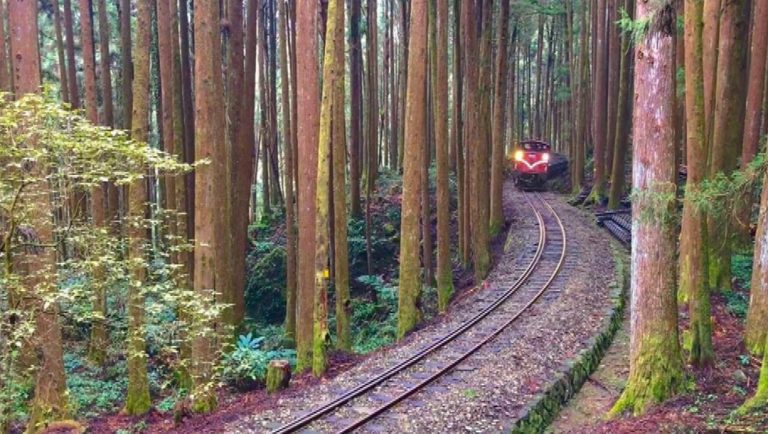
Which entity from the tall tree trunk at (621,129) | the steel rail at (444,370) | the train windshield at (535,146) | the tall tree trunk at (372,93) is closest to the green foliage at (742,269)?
the steel rail at (444,370)

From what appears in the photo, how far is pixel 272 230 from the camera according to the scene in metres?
26.4

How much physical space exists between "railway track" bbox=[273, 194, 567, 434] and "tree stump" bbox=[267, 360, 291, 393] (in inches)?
67.4

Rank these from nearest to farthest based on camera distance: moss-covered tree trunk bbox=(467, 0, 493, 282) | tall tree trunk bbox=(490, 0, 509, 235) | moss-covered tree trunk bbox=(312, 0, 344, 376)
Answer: moss-covered tree trunk bbox=(312, 0, 344, 376) → moss-covered tree trunk bbox=(467, 0, 493, 282) → tall tree trunk bbox=(490, 0, 509, 235)

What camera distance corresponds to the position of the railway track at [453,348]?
7875 millimetres

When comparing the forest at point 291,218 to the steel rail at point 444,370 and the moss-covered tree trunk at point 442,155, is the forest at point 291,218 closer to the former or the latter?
the moss-covered tree trunk at point 442,155

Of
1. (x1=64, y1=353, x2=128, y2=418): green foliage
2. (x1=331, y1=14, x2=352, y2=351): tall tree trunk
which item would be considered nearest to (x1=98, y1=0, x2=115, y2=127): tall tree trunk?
(x1=64, y1=353, x2=128, y2=418): green foliage

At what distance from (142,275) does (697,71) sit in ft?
26.9

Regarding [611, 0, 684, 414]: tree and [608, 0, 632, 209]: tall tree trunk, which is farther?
[608, 0, 632, 209]: tall tree trunk

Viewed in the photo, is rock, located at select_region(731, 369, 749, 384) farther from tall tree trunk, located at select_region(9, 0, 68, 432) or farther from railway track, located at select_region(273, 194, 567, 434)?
tall tree trunk, located at select_region(9, 0, 68, 432)

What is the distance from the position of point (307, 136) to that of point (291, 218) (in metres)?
5.25

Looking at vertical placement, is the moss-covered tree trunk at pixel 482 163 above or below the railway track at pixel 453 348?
above

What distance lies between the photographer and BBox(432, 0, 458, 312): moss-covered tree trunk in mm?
14492

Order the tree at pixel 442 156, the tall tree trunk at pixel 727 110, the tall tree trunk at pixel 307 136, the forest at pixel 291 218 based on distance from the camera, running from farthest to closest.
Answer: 1. the tree at pixel 442 156
2. the tall tree trunk at pixel 727 110
3. the tall tree trunk at pixel 307 136
4. the forest at pixel 291 218

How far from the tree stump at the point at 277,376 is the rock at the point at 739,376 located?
6.65 m
